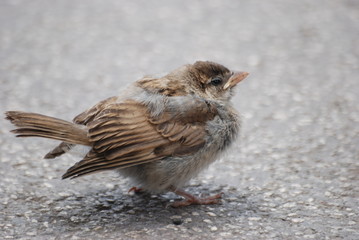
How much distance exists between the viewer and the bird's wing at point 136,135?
14.1ft

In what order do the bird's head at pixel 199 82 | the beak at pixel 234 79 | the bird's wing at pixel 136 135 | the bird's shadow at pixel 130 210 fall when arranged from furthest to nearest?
the beak at pixel 234 79
the bird's head at pixel 199 82
the bird's shadow at pixel 130 210
the bird's wing at pixel 136 135

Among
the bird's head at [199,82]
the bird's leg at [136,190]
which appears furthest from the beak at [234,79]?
the bird's leg at [136,190]

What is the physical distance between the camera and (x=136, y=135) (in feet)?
14.6

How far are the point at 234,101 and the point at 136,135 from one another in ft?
9.13

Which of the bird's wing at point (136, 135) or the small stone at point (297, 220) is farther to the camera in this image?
the small stone at point (297, 220)

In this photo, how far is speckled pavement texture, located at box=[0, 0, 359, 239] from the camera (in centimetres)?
452

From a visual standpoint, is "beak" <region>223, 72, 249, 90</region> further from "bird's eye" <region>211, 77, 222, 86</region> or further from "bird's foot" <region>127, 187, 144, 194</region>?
"bird's foot" <region>127, 187, 144, 194</region>

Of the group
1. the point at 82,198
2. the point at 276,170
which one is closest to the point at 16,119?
the point at 82,198

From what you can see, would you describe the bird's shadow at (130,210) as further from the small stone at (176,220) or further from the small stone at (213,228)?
the small stone at (213,228)

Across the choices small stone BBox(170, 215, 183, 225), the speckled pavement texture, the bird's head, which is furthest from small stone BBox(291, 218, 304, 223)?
the bird's head

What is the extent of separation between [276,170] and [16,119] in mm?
2384

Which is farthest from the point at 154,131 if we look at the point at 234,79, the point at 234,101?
the point at 234,101

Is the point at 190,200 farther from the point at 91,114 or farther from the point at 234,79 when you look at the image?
the point at 234,79

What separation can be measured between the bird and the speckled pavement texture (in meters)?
0.24
